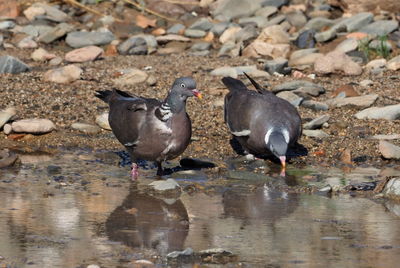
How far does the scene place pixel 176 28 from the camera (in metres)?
15.9

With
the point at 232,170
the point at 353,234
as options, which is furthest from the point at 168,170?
the point at 353,234

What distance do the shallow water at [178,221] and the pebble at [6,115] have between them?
124 cm

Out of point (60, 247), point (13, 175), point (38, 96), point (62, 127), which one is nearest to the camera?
point (60, 247)

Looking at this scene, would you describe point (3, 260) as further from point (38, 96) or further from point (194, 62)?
point (194, 62)

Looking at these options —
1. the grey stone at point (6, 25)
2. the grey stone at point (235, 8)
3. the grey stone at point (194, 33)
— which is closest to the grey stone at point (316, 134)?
the grey stone at point (194, 33)

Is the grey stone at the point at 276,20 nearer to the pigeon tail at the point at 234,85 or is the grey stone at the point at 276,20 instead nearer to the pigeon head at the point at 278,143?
the pigeon tail at the point at 234,85

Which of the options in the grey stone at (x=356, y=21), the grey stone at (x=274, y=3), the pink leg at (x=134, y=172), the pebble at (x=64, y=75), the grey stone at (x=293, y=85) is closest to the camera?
the pink leg at (x=134, y=172)

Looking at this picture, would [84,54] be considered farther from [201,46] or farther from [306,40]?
[306,40]

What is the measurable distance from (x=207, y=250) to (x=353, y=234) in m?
1.21

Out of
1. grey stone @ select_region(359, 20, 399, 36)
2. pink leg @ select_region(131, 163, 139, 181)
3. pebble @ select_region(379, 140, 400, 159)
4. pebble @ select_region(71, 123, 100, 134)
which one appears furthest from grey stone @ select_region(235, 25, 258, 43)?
pink leg @ select_region(131, 163, 139, 181)

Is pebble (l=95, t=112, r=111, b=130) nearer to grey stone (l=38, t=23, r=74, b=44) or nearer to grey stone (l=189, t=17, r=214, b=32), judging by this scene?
grey stone (l=38, t=23, r=74, b=44)

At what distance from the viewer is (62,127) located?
10.3m

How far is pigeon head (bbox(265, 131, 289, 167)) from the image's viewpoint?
867 centimetres

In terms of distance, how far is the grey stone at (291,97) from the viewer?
11.1 m
